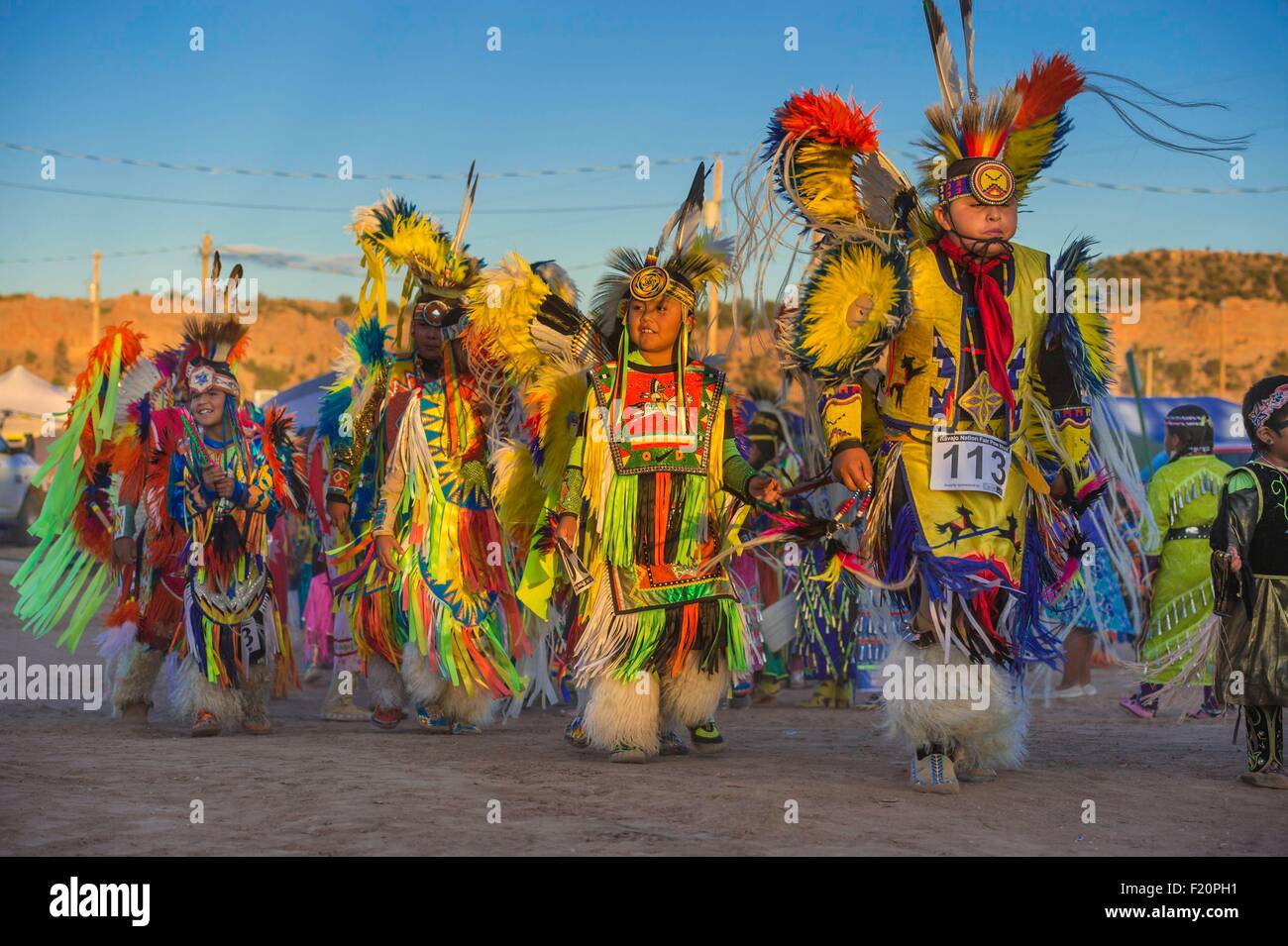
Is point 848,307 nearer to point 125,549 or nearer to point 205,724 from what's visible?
point 205,724

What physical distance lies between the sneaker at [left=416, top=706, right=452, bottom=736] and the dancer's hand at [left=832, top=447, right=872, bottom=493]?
2888 mm

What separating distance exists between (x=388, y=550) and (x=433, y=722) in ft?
2.88

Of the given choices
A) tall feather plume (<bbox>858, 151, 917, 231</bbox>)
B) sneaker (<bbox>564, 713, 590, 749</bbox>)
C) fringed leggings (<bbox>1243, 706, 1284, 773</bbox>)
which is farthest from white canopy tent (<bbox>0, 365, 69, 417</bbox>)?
fringed leggings (<bbox>1243, 706, 1284, 773</bbox>)

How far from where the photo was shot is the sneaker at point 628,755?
21.1 feet

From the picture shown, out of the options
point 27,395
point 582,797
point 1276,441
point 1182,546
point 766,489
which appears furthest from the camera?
point 27,395

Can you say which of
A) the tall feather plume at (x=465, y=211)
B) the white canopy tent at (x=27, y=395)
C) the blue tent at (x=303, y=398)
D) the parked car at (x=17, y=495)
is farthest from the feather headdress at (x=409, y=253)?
the white canopy tent at (x=27, y=395)

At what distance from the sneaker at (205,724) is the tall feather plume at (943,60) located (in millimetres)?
4314

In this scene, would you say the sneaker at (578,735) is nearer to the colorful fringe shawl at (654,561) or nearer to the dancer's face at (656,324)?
the colorful fringe shawl at (654,561)

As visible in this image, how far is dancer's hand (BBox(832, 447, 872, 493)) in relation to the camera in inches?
220

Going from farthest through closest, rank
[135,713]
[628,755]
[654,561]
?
[135,713], [654,561], [628,755]

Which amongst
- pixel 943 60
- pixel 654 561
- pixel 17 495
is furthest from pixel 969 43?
pixel 17 495

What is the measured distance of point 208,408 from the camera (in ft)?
24.6

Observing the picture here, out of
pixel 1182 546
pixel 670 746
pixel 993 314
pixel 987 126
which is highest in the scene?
pixel 987 126
